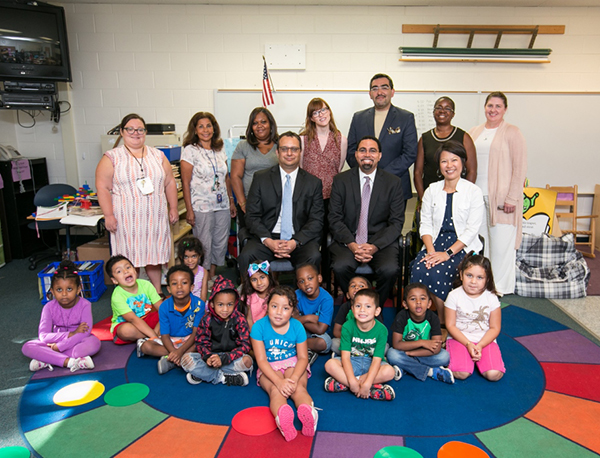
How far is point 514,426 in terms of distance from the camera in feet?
7.32

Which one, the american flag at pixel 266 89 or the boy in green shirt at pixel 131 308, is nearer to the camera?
the boy in green shirt at pixel 131 308

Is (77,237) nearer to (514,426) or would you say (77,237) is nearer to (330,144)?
(330,144)

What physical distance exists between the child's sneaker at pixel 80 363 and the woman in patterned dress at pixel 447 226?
2.22 meters

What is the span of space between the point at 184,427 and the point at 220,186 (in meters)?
2.18

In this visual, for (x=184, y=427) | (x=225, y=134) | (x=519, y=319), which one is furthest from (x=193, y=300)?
(x=225, y=134)

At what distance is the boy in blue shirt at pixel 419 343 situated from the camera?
266 centimetres

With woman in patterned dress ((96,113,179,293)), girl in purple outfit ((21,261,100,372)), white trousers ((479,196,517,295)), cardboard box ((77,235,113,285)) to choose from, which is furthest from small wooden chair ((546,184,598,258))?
girl in purple outfit ((21,261,100,372))

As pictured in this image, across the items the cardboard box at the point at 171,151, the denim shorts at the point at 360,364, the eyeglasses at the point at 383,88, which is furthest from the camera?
the cardboard box at the point at 171,151

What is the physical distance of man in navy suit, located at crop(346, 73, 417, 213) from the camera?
382cm

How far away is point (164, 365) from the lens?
2736mm

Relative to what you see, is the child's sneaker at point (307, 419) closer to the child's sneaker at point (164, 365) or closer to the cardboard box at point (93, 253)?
the child's sneaker at point (164, 365)

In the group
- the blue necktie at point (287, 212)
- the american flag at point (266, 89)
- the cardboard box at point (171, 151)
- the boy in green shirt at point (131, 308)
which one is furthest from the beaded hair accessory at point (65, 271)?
the american flag at point (266, 89)

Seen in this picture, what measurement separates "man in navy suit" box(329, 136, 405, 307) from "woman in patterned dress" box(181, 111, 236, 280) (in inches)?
41.1

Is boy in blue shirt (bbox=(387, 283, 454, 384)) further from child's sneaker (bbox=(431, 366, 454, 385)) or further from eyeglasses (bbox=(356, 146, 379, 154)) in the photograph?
eyeglasses (bbox=(356, 146, 379, 154))
